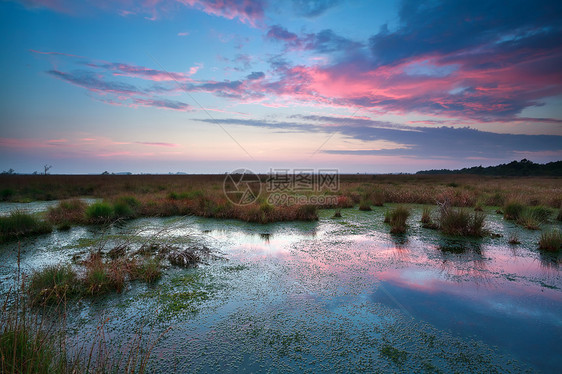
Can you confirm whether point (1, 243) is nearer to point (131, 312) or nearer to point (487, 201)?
point (131, 312)

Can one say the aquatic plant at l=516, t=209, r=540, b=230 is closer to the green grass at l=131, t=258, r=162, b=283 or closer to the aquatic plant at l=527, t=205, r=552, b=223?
the aquatic plant at l=527, t=205, r=552, b=223

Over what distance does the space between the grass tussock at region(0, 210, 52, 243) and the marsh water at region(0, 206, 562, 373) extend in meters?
0.90

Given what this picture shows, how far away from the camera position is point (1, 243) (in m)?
7.49

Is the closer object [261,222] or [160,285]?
[160,285]

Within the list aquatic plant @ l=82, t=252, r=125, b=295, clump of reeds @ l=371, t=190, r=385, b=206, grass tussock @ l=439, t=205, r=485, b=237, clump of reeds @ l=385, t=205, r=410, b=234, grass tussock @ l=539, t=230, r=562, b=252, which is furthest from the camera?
clump of reeds @ l=371, t=190, r=385, b=206

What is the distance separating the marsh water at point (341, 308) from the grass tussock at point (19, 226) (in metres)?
0.90

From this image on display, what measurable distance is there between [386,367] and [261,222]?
811 cm

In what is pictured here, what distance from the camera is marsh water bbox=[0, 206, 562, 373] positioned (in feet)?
10.1

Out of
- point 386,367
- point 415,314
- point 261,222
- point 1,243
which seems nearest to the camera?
point 386,367

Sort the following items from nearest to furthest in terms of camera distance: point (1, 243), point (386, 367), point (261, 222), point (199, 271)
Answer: point (386, 367)
point (199, 271)
point (1, 243)
point (261, 222)

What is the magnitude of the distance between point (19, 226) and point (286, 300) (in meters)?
8.76

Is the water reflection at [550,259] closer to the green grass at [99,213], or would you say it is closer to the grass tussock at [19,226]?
the green grass at [99,213]

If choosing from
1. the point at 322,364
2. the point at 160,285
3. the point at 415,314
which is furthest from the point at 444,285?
the point at 160,285

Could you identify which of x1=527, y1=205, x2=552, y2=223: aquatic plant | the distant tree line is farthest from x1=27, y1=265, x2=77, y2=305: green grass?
the distant tree line
